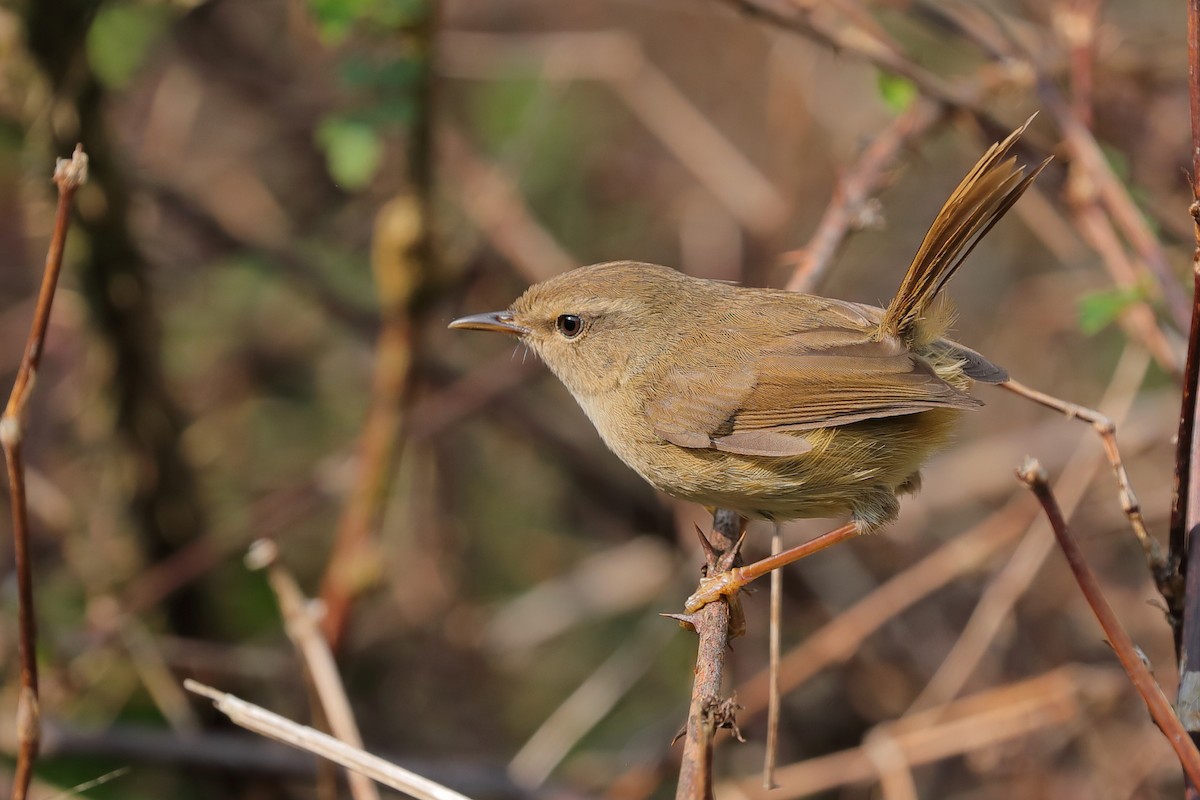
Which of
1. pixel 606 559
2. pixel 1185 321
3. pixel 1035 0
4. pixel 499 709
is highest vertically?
pixel 1035 0

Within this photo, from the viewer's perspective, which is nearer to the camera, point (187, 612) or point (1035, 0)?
point (187, 612)

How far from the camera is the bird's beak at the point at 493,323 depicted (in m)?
3.41

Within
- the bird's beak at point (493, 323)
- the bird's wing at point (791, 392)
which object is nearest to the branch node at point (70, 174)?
the bird's beak at point (493, 323)

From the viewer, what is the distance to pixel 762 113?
826cm

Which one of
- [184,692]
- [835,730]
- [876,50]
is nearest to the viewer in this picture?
[876,50]

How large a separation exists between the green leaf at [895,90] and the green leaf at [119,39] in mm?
2400

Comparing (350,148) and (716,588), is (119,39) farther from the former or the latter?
(716,588)

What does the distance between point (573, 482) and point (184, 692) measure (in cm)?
190

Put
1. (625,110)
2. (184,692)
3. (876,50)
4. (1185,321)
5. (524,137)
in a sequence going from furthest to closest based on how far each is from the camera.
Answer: (625,110) < (524,137) < (184,692) < (876,50) < (1185,321)

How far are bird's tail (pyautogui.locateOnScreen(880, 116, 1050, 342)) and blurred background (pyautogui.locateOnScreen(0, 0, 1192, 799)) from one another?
0.81ft

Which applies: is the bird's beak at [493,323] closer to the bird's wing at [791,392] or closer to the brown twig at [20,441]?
the bird's wing at [791,392]

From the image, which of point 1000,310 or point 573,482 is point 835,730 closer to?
point 573,482

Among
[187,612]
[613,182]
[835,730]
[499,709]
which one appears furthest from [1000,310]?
[187,612]

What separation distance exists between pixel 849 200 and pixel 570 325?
0.89 meters
